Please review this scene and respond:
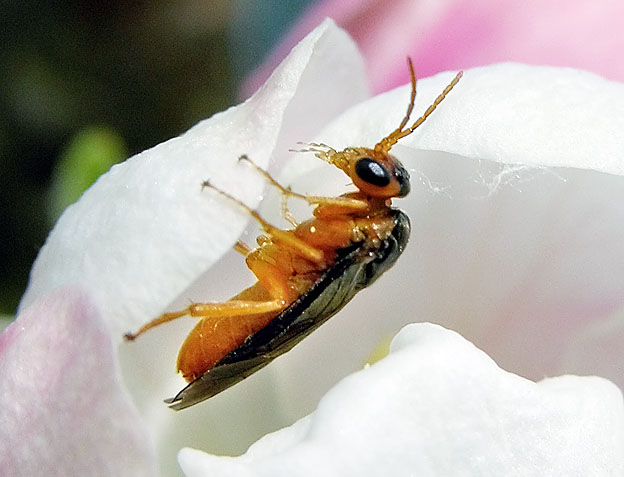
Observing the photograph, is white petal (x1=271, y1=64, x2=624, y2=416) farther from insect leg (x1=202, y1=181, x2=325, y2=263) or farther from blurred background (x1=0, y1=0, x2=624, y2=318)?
blurred background (x1=0, y1=0, x2=624, y2=318)

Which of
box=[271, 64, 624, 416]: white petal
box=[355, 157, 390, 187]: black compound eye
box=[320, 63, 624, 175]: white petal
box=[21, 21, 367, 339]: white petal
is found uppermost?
box=[21, 21, 367, 339]: white petal

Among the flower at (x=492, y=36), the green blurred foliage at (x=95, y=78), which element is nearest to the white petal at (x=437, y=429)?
A: the flower at (x=492, y=36)

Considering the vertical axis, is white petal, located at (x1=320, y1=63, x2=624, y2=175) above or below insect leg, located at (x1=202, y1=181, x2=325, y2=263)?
above

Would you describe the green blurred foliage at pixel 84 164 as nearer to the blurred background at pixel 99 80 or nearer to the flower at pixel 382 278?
the blurred background at pixel 99 80

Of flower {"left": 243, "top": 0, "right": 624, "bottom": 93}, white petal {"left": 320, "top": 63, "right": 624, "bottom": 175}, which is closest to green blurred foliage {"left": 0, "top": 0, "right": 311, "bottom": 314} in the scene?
flower {"left": 243, "top": 0, "right": 624, "bottom": 93}

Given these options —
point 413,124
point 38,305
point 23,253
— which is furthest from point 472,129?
point 23,253

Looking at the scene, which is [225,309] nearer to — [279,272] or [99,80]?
[279,272]

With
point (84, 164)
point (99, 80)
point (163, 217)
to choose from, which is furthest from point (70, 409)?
point (99, 80)

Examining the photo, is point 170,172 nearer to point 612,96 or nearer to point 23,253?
point 612,96
